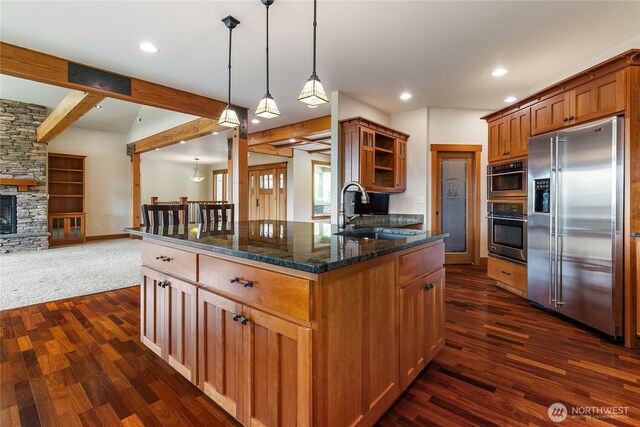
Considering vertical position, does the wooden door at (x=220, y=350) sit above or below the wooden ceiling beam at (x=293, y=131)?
below

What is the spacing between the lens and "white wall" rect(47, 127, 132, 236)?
7.85m

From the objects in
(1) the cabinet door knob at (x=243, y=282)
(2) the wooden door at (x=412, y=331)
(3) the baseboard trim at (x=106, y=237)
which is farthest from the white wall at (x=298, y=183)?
(1) the cabinet door knob at (x=243, y=282)

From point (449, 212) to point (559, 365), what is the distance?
329 cm

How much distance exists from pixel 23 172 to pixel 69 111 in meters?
2.83

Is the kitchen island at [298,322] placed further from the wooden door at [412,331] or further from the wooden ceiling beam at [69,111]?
the wooden ceiling beam at [69,111]

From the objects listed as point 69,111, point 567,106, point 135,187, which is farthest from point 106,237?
point 567,106

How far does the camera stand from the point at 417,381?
1.90 meters

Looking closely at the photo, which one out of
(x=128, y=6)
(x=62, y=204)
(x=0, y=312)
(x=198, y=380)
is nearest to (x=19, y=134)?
(x=62, y=204)

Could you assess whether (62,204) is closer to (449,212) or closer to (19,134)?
(19,134)

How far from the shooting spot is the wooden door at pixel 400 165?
4.81 meters

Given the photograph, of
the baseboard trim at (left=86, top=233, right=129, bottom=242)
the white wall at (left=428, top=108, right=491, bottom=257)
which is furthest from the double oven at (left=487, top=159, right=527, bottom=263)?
the baseboard trim at (left=86, top=233, right=129, bottom=242)

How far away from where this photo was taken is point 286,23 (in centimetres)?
260

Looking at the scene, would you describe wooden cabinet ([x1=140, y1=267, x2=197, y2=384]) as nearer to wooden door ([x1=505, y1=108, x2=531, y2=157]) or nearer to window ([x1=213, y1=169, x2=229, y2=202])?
wooden door ([x1=505, y1=108, x2=531, y2=157])

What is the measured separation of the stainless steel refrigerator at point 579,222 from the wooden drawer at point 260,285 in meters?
2.72
